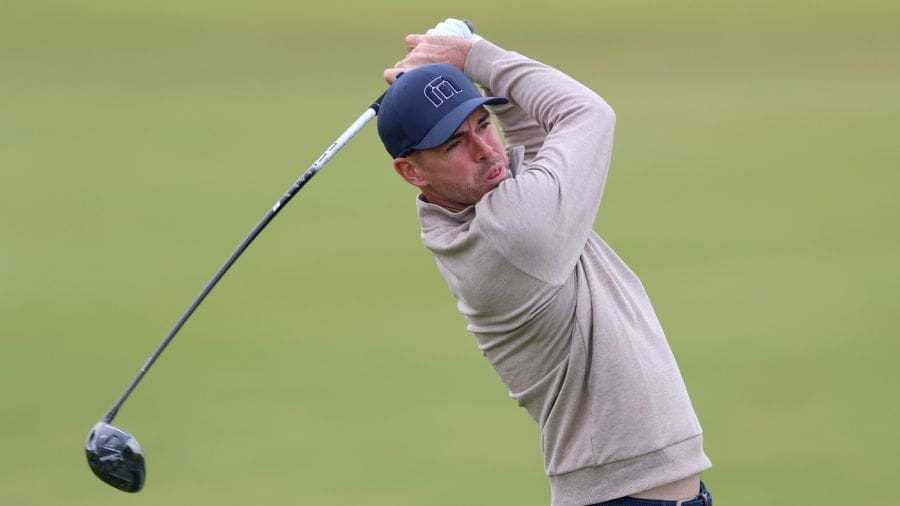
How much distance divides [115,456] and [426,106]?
1.32 m

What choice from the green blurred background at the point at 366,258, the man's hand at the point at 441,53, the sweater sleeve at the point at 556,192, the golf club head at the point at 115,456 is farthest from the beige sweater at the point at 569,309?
the green blurred background at the point at 366,258

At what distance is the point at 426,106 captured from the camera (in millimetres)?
3066

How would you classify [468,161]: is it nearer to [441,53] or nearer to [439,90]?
[439,90]

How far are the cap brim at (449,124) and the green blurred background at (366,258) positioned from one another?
3073 millimetres

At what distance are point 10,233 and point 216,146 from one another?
267 centimetres

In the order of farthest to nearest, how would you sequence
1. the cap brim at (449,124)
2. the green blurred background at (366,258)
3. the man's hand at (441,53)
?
1. the green blurred background at (366,258)
2. the man's hand at (441,53)
3. the cap brim at (449,124)

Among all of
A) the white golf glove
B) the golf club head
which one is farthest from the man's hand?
the golf club head

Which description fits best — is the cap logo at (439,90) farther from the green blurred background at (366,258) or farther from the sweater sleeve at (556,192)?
the green blurred background at (366,258)

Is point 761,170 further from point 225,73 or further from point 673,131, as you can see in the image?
point 225,73

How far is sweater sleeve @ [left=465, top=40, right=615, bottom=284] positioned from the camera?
2920 millimetres

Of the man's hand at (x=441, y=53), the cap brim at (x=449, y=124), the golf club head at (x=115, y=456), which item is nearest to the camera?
the cap brim at (x=449, y=124)

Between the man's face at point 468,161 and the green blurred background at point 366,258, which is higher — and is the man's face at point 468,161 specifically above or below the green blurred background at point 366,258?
above

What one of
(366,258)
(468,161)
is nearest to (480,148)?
(468,161)

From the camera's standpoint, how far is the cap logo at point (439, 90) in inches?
121
